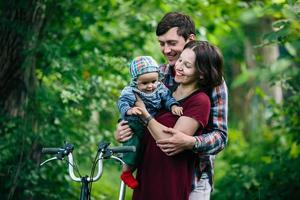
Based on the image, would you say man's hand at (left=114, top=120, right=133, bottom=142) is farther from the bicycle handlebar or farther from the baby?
the bicycle handlebar

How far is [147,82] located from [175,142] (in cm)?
41

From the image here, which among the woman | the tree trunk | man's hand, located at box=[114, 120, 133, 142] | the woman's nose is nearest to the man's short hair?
the woman's nose

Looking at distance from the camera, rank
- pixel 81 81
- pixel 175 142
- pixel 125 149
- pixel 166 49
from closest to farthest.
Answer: pixel 125 149 < pixel 175 142 < pixel 166 49 < pixel 81 81

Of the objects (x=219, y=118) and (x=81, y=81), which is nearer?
(x=219, y=118)

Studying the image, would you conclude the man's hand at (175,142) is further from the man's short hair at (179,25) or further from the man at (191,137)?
the man's short hair at (179,25)

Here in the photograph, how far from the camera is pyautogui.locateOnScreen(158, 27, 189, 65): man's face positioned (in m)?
5.21

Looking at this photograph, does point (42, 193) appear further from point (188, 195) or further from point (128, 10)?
point (188, 195)

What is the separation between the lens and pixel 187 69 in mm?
4816

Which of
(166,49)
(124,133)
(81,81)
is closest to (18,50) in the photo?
(81,81)

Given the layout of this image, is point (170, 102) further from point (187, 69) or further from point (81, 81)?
point (81, 81)

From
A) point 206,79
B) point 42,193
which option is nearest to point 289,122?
point 42,193

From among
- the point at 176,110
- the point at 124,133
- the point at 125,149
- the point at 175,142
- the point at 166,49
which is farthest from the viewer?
the point at 166,49

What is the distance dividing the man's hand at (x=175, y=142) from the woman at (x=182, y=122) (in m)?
0.04

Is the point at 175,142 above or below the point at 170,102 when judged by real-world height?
below
